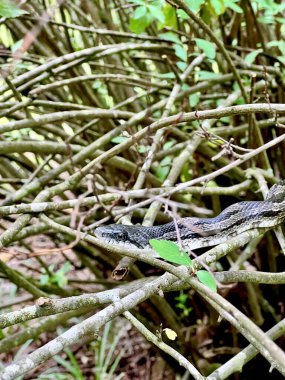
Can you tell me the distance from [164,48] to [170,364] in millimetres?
2487

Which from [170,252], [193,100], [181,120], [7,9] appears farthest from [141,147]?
[170,252]

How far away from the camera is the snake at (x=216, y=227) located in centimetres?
285

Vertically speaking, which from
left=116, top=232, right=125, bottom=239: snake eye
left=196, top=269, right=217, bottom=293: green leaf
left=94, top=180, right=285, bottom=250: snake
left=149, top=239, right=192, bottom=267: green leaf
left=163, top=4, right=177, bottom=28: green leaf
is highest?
left=163, top=4, right=177, bottom=28: green leaf

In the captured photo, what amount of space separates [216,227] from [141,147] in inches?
33.7

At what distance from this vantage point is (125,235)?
2.91 meters

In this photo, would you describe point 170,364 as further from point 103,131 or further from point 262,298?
point 103,131

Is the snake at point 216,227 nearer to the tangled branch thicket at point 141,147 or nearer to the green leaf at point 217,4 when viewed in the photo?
the tangled branch thicket at point 141,147

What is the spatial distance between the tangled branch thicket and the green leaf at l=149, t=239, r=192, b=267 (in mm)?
834

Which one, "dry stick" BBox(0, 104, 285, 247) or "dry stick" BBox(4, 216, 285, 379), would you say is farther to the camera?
"dry stick" BBox(0, 104, 285, 247)

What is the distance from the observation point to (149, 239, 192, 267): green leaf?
1.70m

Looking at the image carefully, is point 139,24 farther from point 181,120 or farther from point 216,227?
point 216,227

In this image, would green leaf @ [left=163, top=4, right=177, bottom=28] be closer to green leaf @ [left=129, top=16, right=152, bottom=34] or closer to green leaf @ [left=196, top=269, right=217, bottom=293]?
green leaf @ [left=129, top=16, right=152, bottom=34]

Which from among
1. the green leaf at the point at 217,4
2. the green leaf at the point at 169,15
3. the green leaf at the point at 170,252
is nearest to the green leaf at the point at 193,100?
the green leaf at the point at 169,15

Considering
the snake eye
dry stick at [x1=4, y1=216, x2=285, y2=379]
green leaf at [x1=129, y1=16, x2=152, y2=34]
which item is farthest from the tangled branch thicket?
dry stick at [x1=4, y1=216, x2=285, y2=379]
